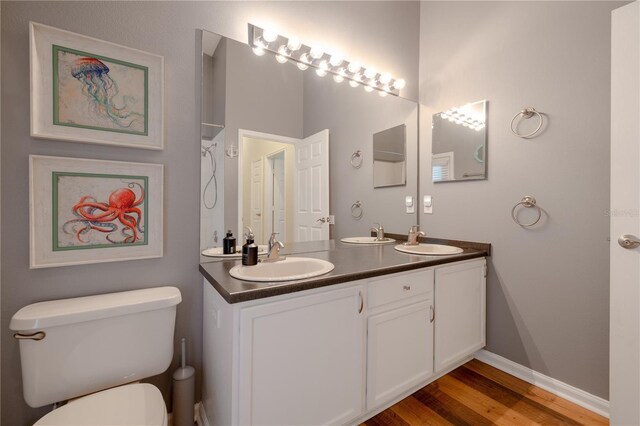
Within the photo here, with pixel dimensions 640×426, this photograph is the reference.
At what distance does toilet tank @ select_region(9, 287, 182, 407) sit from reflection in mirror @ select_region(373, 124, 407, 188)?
1.63 m

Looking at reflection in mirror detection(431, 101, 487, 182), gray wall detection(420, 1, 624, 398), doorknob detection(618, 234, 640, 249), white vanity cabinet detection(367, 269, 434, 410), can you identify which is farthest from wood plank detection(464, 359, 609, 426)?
reflection in mirror detection(431, 101, 487, 182)

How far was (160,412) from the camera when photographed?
3.23ft

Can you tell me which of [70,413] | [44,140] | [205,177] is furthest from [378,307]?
[44,140]

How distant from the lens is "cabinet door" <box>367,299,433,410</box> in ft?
4.63

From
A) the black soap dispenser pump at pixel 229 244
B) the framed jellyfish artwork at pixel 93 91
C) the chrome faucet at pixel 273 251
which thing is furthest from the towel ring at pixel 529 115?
the framed jellyfish artwork at pixel 93 91

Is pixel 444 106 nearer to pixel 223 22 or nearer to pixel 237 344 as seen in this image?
pixel 223 22

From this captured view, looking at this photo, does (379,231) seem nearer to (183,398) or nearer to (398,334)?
(398,334)

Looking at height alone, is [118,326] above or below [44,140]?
below

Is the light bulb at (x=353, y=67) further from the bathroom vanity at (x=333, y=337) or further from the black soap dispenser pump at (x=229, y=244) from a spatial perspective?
the black soap dispenser pump at (x=229, y=244)

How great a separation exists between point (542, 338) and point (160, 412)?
2.05 metres

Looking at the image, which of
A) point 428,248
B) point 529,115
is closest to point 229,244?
point 428,248

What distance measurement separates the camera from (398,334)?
1508mm

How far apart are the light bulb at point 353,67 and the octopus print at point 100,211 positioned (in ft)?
5.03

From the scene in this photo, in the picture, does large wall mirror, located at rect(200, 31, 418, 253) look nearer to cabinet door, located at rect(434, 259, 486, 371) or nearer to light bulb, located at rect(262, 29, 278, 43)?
light bulb, located at rect(262, 29, 278, 43)
